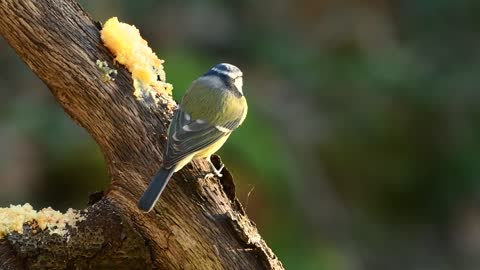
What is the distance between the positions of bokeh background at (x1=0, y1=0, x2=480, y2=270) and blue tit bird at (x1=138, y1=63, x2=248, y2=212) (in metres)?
2.12

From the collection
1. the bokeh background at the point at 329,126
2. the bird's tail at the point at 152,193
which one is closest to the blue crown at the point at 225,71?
the bird's tail at the point at 152,193

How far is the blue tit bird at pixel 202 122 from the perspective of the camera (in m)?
2.76

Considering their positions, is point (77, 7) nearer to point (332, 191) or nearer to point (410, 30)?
point (332, 191)

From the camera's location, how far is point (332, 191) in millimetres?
6359

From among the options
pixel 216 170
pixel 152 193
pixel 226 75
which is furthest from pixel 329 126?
pixel 152 193

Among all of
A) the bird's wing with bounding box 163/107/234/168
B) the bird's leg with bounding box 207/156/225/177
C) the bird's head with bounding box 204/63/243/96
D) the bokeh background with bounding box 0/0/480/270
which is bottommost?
the bokeh background with bounding box 0/0/480/270

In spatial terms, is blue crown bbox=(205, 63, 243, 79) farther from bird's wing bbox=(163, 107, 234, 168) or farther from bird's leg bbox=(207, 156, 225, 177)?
bird's leg bbox=(207, 156, 225, 177)

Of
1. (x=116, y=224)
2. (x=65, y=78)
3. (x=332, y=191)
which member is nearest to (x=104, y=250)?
(x=116, y=224)

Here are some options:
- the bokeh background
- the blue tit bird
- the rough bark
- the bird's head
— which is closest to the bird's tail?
the blue tit bird

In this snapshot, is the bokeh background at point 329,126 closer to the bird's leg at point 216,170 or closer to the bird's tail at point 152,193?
the bird's leg at point 216,170

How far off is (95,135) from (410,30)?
461 cm

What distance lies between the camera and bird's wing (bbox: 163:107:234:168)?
277 centimetres

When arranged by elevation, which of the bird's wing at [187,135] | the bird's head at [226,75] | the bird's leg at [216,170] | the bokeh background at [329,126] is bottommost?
the bokeh background at [329,126]

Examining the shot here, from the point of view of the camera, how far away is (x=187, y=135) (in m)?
2.89
